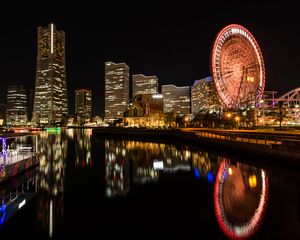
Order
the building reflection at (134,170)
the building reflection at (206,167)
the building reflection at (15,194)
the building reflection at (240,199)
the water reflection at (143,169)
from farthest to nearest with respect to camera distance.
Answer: the building reflection at (206,167)
the water reflection at (143,169)
the building reflection at (134,170)
the building reflection at (15,194)
the building reflection at (240,199)

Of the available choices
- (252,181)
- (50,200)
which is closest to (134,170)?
(50,200)

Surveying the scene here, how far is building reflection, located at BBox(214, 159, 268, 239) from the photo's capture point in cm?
1236

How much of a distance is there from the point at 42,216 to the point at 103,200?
3.85 m

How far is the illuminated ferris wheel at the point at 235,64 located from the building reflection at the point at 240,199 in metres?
31.8

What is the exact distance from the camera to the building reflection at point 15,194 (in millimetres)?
14584

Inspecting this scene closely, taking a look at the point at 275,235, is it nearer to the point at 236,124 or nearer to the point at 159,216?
the point at 159,216

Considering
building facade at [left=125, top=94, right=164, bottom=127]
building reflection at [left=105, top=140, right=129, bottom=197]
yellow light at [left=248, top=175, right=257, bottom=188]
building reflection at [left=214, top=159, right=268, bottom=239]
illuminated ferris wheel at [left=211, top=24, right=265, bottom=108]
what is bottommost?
building reflection at [left=105, top=140, right=129, bottom=197]

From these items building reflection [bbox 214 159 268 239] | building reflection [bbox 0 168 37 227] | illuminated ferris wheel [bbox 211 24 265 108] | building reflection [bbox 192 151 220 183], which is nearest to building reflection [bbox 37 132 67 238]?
building reflection [bbox 0 168 37 227]

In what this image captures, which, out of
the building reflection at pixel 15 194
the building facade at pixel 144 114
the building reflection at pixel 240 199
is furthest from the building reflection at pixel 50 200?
the building facade at pixel 144 114

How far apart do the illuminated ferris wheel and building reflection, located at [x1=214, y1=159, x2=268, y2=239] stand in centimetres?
3182

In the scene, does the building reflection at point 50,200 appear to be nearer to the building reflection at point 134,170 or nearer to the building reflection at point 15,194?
the building reflection at point 15,194

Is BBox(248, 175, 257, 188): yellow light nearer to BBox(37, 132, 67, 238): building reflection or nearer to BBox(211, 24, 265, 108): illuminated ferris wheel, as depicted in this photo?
BBox(37, 132, 67, 238): building reflection

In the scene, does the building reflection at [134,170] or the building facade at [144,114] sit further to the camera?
the building facade at [144,114]

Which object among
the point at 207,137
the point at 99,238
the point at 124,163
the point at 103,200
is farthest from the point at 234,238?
the point at 207,137
